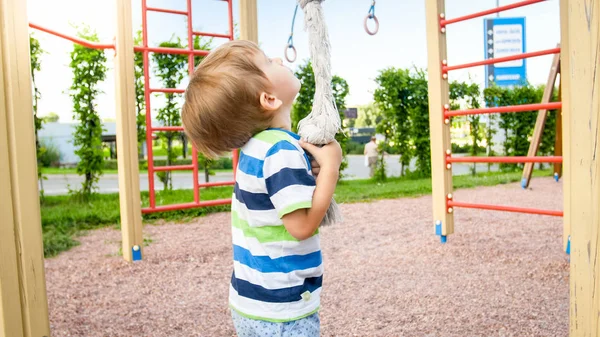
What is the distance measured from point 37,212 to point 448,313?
77.1 inches

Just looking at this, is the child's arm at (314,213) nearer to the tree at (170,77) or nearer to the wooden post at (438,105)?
the wooden post at (438,105)

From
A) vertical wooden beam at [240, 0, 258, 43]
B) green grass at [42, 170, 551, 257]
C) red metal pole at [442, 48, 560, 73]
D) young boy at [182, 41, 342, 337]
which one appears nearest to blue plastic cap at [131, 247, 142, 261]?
green grass at [42, 170, 551, 257]

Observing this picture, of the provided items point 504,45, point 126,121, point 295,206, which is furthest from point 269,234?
point 504,45

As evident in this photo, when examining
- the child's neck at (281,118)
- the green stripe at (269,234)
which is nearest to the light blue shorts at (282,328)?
the green stripe at (269,234)

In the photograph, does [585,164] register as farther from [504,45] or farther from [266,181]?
[504,45]

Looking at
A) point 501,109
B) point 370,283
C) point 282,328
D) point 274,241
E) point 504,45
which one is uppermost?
A: point 504,45

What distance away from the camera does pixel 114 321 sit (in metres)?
2.76

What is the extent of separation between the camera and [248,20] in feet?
13.5

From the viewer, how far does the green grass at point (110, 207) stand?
5.52m

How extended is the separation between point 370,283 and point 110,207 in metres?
4.67

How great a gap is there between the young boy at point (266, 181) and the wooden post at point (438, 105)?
2.94 m

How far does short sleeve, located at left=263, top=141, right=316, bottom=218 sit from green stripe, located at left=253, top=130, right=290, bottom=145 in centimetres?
3

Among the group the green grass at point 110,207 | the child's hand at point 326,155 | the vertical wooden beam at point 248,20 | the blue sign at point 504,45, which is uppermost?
the blue sign at point 504,45

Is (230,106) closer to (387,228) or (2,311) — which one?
(2,311)
